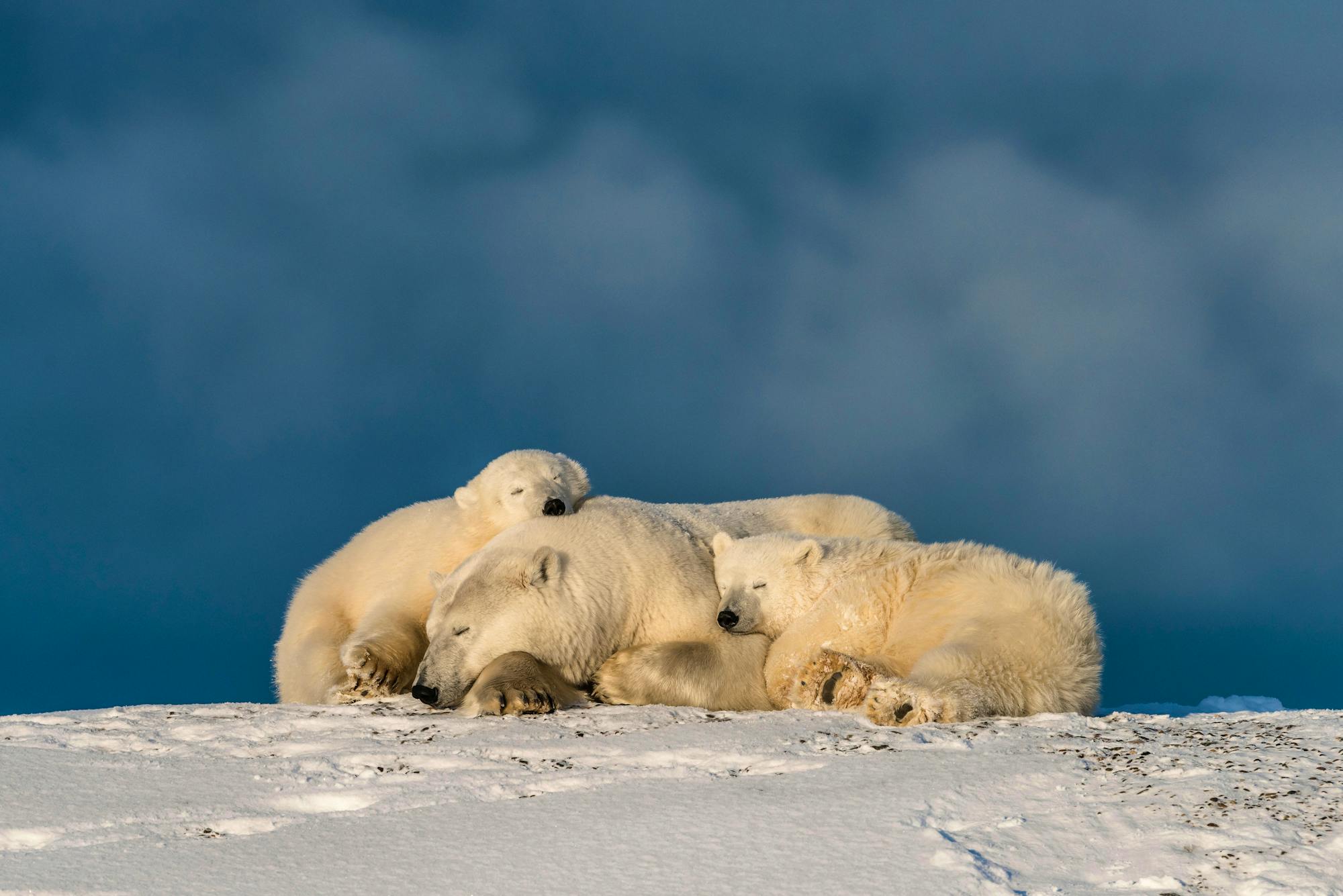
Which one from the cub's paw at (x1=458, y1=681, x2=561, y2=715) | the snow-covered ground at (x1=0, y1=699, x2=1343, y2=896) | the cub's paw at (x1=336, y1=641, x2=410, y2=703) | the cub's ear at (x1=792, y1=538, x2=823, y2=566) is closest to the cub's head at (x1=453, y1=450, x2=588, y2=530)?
the cub's paw at (x1=336, y1=641, x2=410, y2=703)

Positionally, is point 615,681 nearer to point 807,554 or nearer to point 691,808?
point 807,554

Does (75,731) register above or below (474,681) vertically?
below

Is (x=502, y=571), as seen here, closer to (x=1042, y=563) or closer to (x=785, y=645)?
(x=785, y=645)

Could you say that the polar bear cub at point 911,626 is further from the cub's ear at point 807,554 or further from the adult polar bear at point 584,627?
the adult polar bear at point 584,627

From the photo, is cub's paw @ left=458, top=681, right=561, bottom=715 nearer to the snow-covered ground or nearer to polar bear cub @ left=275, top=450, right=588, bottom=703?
the snow-covered ground

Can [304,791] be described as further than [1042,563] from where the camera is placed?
No

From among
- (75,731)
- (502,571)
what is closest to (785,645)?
(502,571)

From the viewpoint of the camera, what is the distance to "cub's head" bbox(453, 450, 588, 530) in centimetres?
737

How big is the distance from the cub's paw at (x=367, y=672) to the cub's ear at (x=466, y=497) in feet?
4.24

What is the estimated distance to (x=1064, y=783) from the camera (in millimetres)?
3773

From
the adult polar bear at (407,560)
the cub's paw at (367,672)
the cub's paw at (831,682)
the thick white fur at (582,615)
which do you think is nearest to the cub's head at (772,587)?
the thick white fur at (582,615)

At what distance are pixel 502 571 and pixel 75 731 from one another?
2.03 meters

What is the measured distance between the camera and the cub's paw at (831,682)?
19.0 feet

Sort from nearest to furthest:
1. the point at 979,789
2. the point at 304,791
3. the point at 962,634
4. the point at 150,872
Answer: the point at 150,872 → the point at 979,789 → the point at 304,791 → the point at 962,634
